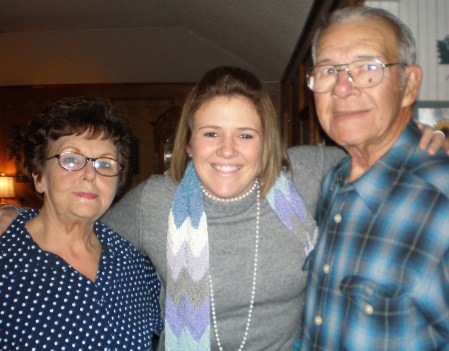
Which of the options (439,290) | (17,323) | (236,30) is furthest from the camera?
(236,30)

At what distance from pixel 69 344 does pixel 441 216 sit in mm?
1151

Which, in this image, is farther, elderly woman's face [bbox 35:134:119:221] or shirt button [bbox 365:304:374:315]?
elderly woman's face [bbox 35:134:119:221]

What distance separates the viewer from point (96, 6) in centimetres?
575

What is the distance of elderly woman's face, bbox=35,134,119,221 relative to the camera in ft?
4.79

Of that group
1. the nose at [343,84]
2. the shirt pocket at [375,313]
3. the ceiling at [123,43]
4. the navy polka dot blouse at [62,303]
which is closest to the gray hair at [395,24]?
the nose at [343,84]

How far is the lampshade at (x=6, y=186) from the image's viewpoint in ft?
23.2

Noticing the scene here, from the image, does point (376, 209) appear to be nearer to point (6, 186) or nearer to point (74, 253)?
point (74, 253)

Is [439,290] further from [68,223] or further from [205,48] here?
[205,48]

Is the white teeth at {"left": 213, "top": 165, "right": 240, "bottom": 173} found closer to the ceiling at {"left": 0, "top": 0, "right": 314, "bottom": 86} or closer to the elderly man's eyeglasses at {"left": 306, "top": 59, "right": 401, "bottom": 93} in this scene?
the elderly man's eyeglasses at {"left": 306, "top": 59, "right": 401, "bottom": 93}

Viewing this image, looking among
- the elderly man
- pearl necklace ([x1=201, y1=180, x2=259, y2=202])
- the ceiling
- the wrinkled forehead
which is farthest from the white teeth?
the ceiling

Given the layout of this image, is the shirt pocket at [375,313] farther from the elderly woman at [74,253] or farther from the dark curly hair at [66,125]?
the dark curly hair at [66,125]

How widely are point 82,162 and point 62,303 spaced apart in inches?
18.8

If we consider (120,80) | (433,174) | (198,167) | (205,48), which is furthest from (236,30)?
(433,174)

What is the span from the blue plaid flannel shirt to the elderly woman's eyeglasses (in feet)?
2.68
